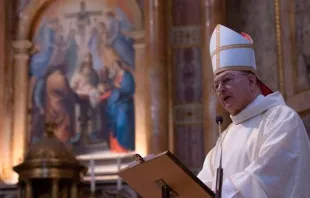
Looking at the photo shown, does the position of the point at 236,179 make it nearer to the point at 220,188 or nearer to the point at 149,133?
the point at 220,188

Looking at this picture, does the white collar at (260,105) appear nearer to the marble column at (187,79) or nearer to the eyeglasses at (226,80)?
the eyeglasses at (226,80)

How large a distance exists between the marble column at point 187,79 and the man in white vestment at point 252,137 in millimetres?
5427

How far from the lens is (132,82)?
10.2 metres

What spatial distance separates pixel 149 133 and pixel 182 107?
2.33 feet

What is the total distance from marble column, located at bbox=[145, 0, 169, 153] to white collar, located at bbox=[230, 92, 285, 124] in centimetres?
546

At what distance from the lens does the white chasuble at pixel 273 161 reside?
3.43 metres

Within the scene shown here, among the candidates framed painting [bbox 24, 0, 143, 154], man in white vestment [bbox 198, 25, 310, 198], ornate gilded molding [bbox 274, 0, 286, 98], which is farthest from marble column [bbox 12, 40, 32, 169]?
man in white vestment [bbox 198, 25, 310, 198]

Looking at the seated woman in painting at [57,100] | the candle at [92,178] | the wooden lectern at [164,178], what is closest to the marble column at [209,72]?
the candle at [92,178]

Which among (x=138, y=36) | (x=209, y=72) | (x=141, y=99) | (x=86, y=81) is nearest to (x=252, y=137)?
(x=209, y=72)

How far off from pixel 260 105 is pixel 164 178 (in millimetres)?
781

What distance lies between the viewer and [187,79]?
32.5ft


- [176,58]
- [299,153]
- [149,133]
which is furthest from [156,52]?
[299,153]

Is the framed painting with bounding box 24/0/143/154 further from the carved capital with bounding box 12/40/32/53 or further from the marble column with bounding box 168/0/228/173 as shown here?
the marble column with bounding box 168/0/228/173

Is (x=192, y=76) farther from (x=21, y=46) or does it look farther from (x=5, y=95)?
(x=5, y=95)
